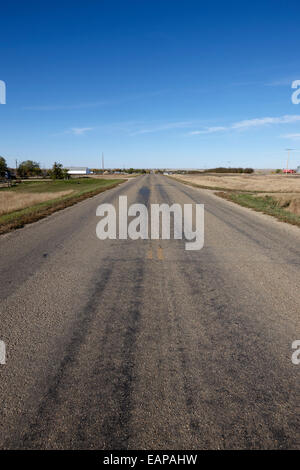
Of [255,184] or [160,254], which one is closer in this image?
[160,254]

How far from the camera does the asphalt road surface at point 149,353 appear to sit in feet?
7.32

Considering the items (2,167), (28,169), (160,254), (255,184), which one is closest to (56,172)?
(2,167)

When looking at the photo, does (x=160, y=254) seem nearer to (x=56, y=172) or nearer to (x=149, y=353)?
(x=149, y=353)

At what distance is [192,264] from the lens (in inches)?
246

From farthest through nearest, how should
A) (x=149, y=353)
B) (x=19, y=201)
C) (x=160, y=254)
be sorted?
(x=19, y=201)
(x=160, y=254)
(x=149, y=353)

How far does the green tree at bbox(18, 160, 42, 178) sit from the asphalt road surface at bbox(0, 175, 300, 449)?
143545 millimetres

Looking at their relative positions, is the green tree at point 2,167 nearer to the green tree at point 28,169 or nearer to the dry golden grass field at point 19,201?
the green tree at point 28,169

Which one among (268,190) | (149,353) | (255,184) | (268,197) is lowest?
(149,353)

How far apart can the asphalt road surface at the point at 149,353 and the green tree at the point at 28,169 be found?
144 meters

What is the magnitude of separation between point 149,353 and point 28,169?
15247 cm

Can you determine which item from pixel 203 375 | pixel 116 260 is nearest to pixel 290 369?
pixel 203 375

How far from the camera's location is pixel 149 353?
3.14m
